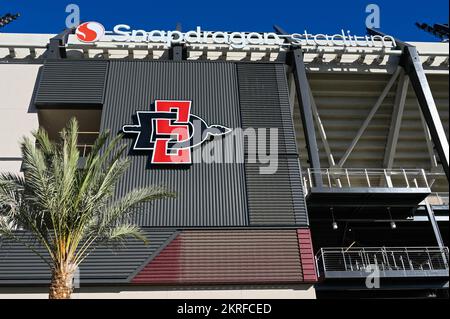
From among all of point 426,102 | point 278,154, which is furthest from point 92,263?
point 426,102

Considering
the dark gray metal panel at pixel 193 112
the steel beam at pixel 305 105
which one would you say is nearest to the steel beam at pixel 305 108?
the steel beam at pixel 305 105

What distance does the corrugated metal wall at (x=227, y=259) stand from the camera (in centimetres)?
1692

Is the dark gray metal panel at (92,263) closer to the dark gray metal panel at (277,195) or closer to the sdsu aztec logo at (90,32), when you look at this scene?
the dark gray metal panel at (277,195)

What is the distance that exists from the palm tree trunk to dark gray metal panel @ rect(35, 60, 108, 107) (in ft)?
41.3

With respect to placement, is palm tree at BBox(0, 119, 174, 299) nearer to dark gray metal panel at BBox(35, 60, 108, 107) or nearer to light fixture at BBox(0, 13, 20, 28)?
dark gray metal panel at BBox(35, 60, 108, 107)

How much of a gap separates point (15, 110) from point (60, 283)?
14531mm

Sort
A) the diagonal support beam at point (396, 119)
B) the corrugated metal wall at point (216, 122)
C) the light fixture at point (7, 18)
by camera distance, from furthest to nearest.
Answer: the light fixture at point (7, 18) → the diagonal support beam at point (396, 119) → the corrugated metal wall at point (216, 122)

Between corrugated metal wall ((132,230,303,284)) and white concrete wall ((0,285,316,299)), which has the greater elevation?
corrugated metal wall ((132,230,303,284))

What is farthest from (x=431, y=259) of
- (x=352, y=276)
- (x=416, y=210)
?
(x=352, y=276)

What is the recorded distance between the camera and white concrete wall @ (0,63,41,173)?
20.6 m

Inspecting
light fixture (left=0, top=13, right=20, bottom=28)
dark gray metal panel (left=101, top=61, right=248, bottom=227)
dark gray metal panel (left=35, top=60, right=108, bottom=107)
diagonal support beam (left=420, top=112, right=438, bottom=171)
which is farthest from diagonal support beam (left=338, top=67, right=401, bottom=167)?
light fixture (left=0, top=13, right=20, bottom=28)

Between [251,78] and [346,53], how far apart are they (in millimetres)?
6957

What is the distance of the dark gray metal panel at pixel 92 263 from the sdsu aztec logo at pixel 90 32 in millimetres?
13304

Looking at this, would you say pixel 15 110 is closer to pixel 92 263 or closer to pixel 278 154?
pixel 92 263
